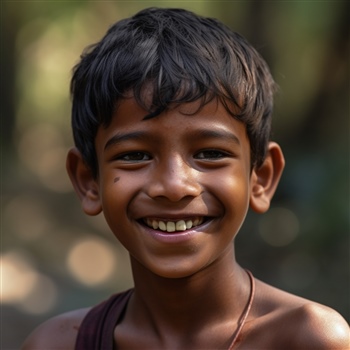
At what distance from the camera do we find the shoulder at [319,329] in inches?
91.9

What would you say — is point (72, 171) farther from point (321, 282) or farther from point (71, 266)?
point (71, 266)

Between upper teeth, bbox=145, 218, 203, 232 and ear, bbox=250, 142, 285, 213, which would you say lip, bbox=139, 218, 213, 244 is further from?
ear, bbox=250, 142, 285, 213

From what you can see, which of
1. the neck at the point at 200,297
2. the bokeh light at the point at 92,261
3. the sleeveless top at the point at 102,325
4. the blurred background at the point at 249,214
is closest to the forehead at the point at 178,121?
the neck at the point at 200,297

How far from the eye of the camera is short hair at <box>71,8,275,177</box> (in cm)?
234

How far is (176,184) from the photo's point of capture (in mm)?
2275

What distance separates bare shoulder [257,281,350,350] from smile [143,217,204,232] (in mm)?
339

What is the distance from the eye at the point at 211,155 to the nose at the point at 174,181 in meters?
0.05

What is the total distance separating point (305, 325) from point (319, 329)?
0.04m

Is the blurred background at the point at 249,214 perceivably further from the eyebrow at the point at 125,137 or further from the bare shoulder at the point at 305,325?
the eyebrow at the point at 125,137

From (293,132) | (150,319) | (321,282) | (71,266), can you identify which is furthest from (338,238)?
(150,319)

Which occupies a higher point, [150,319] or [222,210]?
[222,210]

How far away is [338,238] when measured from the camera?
17.3 ft

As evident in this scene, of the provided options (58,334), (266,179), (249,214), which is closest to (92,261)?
(249,214)

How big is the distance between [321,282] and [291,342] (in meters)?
2.96
